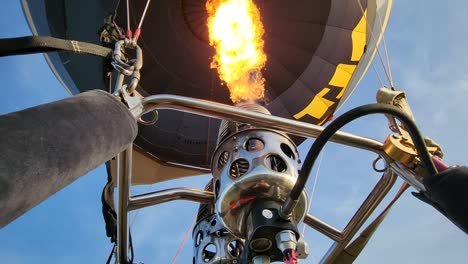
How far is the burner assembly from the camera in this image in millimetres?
1250

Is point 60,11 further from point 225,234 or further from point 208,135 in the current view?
point 225,234

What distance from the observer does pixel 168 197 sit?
5.75 feet

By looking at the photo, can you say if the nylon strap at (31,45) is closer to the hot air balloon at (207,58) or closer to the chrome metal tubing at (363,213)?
the chrome metal tubing at (363,213)

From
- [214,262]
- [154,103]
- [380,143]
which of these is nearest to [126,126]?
[154,103]

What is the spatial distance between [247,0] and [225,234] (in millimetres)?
1974

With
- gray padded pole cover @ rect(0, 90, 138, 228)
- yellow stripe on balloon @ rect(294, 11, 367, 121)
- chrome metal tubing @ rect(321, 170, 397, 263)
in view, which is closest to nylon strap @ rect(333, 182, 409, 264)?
chrome metal tubing @ rect(321, 170, 397, 263)

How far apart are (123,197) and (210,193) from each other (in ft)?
1.43

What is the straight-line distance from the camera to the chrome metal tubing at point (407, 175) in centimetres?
121

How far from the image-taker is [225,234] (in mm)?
1922

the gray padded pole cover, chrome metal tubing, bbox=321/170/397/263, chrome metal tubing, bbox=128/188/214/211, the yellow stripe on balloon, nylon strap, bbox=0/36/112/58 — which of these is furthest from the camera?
the yellow stripe on balloon

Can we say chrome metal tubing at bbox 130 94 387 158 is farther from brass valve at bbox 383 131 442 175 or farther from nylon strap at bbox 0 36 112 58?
nylon strap at bbox 0 36 112 58

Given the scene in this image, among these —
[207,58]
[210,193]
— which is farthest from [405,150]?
[207,58]

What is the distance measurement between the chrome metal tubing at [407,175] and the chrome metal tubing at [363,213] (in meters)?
0.12

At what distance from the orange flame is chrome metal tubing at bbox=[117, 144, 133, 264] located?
1518mm
